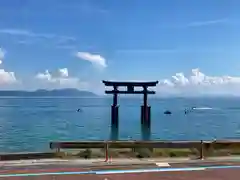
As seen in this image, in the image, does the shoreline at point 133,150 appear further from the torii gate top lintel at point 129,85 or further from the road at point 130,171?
the torii gate top lintel at point 129,85

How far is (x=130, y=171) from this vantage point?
29.7ft

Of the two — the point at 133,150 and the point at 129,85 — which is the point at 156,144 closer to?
the point at 133,150

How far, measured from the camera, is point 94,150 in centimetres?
1216

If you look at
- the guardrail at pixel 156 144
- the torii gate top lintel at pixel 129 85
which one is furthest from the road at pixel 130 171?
the torii gate top lintel at pixel 129 85

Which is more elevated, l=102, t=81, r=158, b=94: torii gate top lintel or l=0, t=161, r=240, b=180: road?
l=102, t=81, r=158, b=94: torii gate top lintel

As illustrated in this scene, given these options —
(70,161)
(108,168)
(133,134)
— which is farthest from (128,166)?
(133,134)

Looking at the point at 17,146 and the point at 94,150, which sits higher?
the point at 94,150

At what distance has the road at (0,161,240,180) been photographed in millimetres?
8305

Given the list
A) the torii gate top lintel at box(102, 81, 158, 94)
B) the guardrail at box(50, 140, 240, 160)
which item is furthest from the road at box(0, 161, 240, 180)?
the torii gate top lintel at box(102, 81, 158, 94)

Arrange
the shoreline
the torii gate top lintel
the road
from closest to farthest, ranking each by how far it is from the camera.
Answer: the road < the shoreline < the torii gate top lintel

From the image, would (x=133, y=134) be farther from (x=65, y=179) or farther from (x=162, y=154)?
(x=65, y=179)

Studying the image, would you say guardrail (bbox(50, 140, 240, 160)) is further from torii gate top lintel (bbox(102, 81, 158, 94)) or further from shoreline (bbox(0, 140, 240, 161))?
torii gate top lintel (bbox(102, 81, 158, 94))

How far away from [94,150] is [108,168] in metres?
2.79

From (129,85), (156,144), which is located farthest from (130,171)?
(129,85)
